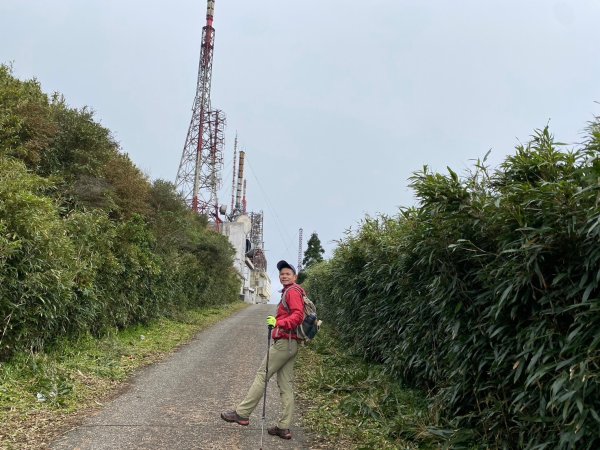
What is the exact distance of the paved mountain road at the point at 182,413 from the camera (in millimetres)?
4906

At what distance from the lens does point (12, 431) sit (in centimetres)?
486

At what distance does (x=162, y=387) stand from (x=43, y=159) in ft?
21.6

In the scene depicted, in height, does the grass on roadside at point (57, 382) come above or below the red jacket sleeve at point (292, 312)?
below

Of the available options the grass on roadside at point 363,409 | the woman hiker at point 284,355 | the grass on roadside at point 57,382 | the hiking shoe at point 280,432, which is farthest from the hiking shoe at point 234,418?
the grass on roadside at point 57,382

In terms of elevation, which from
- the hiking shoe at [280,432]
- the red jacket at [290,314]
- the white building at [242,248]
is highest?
the white building at [242,248]

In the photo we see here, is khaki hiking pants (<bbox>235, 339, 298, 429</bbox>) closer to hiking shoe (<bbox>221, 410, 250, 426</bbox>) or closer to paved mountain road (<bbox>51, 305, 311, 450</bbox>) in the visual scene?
hiking shoe (<bbox>221, 410, 250, 426</bbox>)

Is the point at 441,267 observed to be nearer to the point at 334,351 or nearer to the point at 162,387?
the point at 162,387

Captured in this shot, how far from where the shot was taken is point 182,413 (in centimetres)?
Answer: 595

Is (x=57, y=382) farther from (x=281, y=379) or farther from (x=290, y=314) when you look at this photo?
(x=290, y=314)

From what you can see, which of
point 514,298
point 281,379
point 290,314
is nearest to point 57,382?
point 281,379

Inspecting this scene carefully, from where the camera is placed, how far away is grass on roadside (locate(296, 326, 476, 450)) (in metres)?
4.85

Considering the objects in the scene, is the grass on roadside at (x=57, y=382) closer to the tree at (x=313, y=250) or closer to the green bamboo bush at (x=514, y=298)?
the green bamboo bush at (x=514, y=298)

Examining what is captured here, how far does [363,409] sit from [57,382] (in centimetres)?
420

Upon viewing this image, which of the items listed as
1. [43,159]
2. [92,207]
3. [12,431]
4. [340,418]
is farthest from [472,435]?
[43,159]
